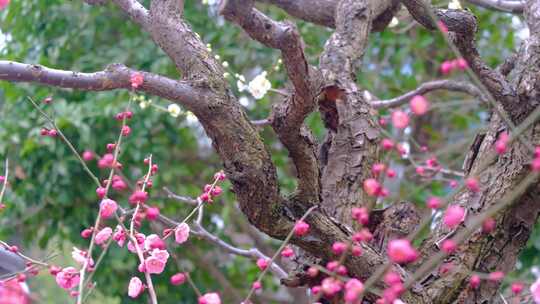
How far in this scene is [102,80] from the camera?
1.63 meters

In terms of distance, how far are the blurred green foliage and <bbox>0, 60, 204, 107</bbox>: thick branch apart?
5.53ft

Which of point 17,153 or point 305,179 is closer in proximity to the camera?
point 305,179

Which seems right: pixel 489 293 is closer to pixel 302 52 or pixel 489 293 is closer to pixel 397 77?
pixel 302 52

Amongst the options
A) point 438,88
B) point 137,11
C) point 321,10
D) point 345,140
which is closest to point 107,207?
point 137,11

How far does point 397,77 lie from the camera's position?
4.11 metres

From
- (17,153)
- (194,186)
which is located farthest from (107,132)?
(194,186)

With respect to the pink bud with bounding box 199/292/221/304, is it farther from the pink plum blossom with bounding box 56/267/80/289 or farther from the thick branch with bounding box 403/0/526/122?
the thick branch with bounding box 403/0/526/122

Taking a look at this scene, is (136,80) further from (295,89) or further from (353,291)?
(353,291)

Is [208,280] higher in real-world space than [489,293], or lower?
lower

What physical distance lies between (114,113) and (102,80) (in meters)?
1.86

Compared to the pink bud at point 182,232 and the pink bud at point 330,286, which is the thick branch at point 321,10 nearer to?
the pink bud at point 182,232

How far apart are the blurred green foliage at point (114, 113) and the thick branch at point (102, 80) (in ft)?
5.53

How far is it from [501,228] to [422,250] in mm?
196

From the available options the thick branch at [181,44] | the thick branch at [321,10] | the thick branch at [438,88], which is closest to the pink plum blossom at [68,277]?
the thick branch at [181,44]
